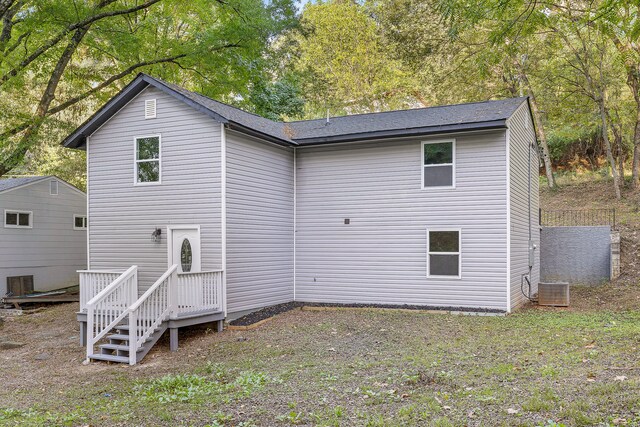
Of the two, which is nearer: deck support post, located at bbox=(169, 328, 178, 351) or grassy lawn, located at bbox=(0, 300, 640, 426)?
grassy lawn, located at bbox=(0, 300, 640, 426)

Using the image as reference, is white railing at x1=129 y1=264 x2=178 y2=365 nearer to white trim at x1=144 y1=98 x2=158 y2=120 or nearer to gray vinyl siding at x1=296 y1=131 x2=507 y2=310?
white trim at x1=144 y1=98 x2=158 y2=120

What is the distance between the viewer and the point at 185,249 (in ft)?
36.0

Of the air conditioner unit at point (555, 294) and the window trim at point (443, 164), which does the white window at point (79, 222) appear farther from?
the air conditioner unit at point (555, 294)

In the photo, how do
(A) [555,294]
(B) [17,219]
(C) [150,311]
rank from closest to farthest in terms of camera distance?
(C) [150,311] < (A) [555,294] < (B) [17,219]

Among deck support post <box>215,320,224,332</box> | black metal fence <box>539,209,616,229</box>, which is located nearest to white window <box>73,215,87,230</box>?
deck support post <box>215,320,224,332</box>

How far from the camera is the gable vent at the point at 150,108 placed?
11297mm

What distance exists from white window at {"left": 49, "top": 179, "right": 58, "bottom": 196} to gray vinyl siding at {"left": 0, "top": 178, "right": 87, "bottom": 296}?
12 cm

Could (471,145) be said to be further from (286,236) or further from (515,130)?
(286,236)

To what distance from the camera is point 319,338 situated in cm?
905

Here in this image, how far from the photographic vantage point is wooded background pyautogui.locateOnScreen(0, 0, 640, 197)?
13.2m

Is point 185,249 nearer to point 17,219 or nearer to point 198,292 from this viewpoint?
point 198,292

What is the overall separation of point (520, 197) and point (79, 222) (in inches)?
608

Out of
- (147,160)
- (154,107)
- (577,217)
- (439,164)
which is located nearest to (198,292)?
(147,160)

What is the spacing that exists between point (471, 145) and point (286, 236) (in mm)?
5106
